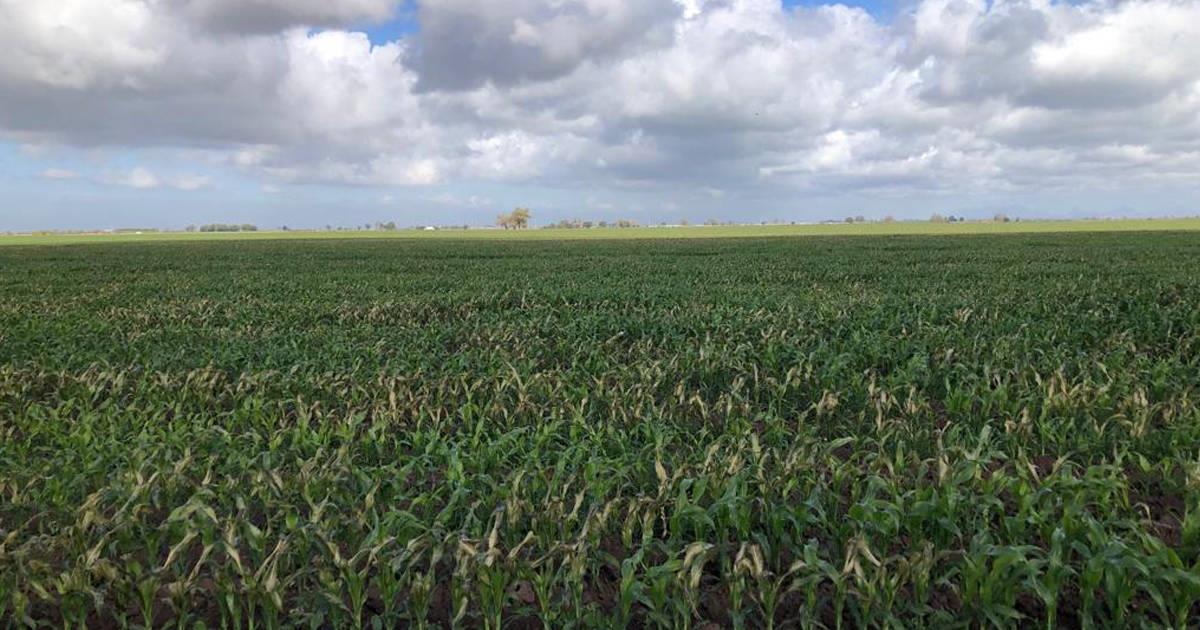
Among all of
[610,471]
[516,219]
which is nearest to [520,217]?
[516,219]

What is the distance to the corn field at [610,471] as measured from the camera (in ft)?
12.0

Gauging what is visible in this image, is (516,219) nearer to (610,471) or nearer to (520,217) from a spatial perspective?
(520,217)

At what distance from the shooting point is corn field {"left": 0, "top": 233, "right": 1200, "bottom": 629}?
3.65 meters

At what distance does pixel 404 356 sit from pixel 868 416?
18.6 ft

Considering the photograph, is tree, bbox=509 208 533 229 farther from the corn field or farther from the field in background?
the corn field

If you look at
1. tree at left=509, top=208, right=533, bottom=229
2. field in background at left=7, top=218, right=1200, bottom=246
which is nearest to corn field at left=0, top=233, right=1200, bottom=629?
field in background at left=7, top=218, right=1200, bottom=246

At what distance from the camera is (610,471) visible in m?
5.30

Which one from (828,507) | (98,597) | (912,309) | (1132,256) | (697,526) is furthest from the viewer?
(1132,256)

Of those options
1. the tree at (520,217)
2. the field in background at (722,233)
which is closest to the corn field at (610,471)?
the field in background at (722,233)

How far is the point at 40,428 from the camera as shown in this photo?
6758 mm

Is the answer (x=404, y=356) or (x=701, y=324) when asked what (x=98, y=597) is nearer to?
(x=404, y=356)

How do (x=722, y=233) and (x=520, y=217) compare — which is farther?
(x=520, y=217)

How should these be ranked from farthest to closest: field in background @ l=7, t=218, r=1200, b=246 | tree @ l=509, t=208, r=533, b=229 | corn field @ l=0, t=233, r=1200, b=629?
1. tree @ l=509, t=208, r=533, b=229
2. field in background @ l=7, t=218, r=1200, b=246
3. corn field @ l=0, t=233, r=1200, b=629

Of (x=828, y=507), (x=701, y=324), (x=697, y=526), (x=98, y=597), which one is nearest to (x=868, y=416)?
(x=828, y=507)
